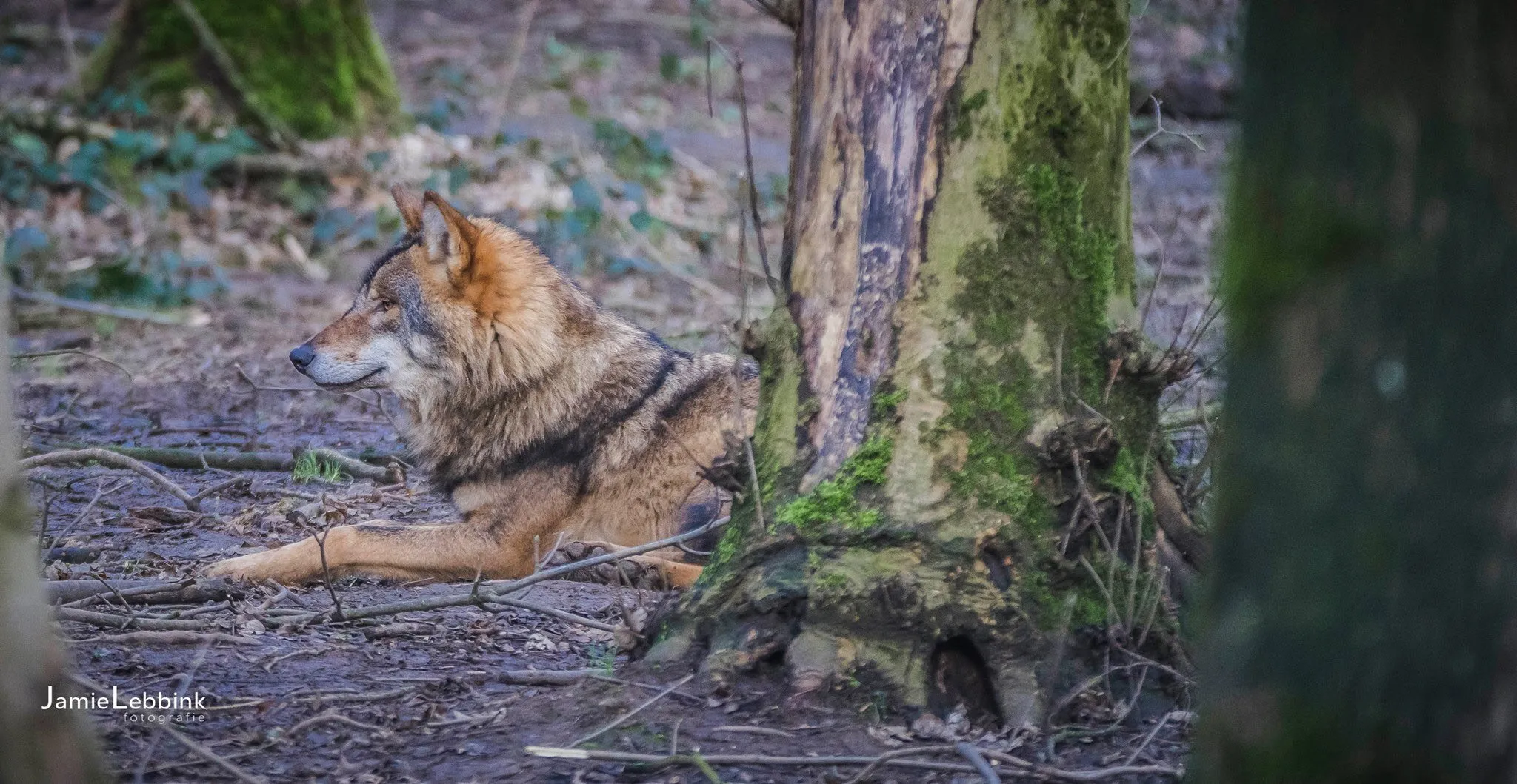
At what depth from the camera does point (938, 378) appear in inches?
139

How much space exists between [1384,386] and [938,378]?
1.68 m

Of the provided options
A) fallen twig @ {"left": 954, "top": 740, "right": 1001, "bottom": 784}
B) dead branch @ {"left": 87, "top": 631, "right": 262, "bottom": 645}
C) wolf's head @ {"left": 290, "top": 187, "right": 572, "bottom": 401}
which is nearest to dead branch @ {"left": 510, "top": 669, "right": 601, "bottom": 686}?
dead branch @ {"left": 87, "top": 631, "right": 262, "bottom": 645}

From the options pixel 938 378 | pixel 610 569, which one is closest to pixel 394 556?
pixel 610 569

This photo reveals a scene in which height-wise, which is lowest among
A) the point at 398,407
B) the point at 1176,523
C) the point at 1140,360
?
the point at 398,407

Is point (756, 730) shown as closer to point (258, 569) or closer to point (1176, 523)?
point (1176, 523)

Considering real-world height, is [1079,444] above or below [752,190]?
below

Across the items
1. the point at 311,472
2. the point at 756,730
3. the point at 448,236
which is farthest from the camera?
the point at 311,472

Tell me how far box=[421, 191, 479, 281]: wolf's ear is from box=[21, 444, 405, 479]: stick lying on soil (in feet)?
4.91

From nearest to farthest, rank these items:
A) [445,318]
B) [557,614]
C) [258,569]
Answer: [557,614] → [258,569] → [445,318]

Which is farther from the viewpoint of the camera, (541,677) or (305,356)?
(305,356)

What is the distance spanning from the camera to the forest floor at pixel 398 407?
10.8 ft

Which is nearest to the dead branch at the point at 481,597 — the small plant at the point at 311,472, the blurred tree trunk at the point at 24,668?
the small plant at the point at 311,472

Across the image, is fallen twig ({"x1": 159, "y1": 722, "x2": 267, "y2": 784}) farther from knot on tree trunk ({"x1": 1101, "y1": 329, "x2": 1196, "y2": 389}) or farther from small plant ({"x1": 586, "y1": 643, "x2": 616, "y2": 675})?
knot on tree trunk ({"x1": 1101, "y1": 329, "x2": 1196, "y2": 389})

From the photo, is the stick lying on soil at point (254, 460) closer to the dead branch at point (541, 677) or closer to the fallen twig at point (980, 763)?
the dead branch at point (541, 677)
